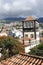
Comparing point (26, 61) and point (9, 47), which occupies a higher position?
point (26, 61)

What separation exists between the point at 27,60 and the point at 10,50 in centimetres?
2310

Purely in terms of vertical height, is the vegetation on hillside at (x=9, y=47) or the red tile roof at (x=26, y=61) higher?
the red tile roof at (x=26, y=61)

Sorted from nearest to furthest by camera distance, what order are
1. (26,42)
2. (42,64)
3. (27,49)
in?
1. (42,64)
2. (27,49)
3. (26,42)

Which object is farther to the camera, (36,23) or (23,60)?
(36,23)

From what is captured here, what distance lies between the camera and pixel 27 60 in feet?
28.1

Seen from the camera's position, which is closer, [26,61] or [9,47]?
[26,61]

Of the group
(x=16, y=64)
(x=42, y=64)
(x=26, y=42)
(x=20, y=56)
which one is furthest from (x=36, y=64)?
(x=26, y=42)

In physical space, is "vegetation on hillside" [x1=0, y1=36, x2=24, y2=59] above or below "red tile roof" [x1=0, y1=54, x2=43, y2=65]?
below

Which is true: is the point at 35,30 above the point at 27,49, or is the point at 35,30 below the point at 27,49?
above

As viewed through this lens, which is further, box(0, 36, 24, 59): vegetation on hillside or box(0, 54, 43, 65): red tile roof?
box(0, 36, 24, 59): vegetation on hillside

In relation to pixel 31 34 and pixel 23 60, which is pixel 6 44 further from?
pixel 23 60

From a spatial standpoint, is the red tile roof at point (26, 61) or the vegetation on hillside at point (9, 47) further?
the vegetation on hillside at point (9, 47)

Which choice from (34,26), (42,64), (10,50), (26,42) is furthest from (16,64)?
(34,26)

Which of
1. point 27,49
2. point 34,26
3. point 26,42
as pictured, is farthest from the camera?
point 34,26
